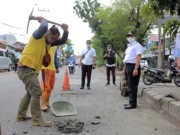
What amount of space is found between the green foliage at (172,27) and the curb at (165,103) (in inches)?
67.7

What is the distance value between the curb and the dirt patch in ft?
6.33

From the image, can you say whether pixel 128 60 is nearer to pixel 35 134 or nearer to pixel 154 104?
pixel 154 104

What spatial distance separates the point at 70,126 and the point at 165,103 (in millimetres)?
2579

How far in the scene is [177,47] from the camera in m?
7.31

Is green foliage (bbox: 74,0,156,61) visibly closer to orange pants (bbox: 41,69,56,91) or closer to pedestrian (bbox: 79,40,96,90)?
pedestrian (bbox: 79,40,96,90)

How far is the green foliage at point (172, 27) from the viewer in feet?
22.5

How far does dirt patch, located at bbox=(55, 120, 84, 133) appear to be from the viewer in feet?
14.3

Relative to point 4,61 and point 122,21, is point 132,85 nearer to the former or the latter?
point 122,21

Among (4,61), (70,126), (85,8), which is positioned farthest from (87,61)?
(85,8)

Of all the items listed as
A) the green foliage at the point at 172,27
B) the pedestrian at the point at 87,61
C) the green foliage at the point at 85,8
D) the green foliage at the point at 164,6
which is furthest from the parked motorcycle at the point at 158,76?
the green foliage at the point at 85,8

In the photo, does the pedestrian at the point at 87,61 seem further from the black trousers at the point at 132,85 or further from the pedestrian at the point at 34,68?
the pedestrian at the point at 34,68

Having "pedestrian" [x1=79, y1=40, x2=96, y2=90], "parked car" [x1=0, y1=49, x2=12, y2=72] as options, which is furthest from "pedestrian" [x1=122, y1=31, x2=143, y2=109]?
"parked car" [x1=0, y1=49, x2=12, y2=72]

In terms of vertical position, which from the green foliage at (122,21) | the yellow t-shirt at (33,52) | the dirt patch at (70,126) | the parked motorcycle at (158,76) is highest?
the green foliage at (122,21)

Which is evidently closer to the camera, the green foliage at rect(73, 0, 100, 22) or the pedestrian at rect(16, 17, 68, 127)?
the pedestrian at rect(16, 17, 68, 127)
